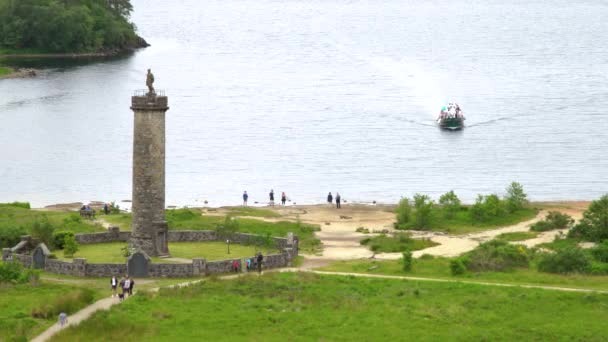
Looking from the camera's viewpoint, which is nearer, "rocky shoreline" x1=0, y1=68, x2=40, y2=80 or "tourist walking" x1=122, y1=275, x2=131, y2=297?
"tourist walking" x1=122, y1=275, x2=131, y2=297

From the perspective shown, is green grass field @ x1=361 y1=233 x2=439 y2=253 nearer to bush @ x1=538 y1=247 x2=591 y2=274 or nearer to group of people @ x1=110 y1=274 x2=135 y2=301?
bush @ x1=538 y1=247 x2=591 y2=274

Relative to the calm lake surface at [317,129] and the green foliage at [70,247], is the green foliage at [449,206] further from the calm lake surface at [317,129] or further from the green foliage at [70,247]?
the green foliage at [70,247]

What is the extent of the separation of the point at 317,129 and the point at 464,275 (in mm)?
76978

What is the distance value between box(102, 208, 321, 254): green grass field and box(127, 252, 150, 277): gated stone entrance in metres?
11.6

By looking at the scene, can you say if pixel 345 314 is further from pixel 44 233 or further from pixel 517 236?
pixel 517 236

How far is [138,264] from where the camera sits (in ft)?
208

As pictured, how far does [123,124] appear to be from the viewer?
144 meters

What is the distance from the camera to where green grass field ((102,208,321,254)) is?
76738 millimetres

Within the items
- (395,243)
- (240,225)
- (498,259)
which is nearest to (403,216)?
(395,243)

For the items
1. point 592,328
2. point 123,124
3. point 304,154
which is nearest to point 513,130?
point 304,154

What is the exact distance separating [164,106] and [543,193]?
49.4 m

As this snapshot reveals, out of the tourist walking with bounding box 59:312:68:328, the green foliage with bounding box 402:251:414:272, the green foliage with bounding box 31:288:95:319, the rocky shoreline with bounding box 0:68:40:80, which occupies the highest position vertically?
the rocky shoreline with bounding box 0:68:40:80

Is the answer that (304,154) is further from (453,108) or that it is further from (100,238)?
A: (100,238)

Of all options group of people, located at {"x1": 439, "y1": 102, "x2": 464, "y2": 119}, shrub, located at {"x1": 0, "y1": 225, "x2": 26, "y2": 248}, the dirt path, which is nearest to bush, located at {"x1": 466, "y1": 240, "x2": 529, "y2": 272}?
the dirt path
